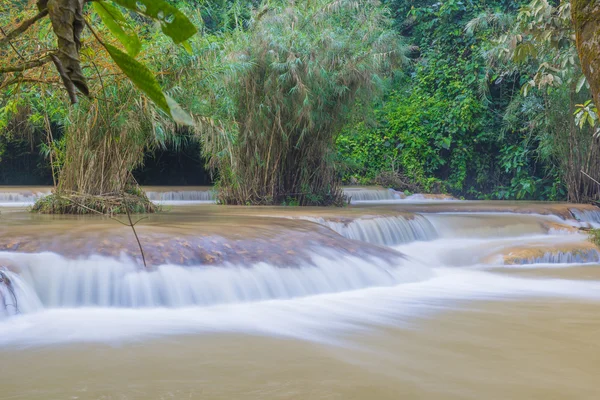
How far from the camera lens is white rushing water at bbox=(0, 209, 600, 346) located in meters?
3.54

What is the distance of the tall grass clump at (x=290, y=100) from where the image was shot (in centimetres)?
873

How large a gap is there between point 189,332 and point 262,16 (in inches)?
252

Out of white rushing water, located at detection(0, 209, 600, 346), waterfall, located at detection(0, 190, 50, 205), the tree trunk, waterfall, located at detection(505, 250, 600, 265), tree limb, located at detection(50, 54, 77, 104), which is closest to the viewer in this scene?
tree limb, located at detection(50, 54, 77, 104)

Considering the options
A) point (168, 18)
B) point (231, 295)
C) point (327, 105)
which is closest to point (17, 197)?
point (327, 105)

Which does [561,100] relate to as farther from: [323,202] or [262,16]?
[262,16]

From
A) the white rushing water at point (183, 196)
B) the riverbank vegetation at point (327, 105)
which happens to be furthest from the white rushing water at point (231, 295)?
the white rushing water at point (183, 196)

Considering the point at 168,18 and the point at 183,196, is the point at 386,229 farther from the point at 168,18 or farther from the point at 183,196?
the point at 168,18

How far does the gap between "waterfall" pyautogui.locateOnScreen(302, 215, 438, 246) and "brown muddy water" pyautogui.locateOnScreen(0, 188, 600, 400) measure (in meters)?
0.05

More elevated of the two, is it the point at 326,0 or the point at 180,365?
the point at 326,0

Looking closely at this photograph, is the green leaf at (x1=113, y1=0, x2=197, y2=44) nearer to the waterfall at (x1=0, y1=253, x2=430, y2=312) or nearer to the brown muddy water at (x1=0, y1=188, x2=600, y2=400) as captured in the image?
the brown muddy water at (x1=0, y1=188, x2=600, y2=400)

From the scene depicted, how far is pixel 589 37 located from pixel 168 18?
0.70 m

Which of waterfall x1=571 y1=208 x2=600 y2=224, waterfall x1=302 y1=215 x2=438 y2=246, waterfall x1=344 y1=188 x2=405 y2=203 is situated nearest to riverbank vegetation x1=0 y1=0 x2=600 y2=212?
waterfall x1=344 y1=188 x2=405 y2=203

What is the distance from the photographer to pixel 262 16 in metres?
9.01

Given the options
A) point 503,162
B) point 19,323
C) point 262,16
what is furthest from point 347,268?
point 503,162
